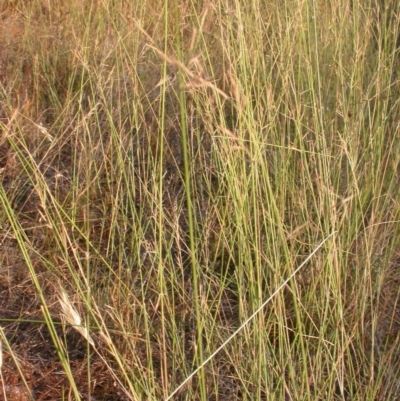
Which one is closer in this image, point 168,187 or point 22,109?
point 168,187

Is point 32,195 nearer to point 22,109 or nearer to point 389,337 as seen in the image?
point 22,109

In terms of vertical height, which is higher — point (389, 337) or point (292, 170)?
point (292, 170)

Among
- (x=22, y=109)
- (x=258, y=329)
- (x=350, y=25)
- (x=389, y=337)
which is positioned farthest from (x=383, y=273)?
(x=22, y=109)

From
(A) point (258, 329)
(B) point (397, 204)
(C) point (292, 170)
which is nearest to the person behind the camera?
(A) point (258, 329)

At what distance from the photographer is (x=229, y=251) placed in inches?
46.4

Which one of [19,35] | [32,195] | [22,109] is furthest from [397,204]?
[19,35]

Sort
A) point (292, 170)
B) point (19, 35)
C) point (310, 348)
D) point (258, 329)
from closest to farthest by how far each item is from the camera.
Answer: point (258, 329) → point (310, 348) → point (292, 170) → point (19, 35)

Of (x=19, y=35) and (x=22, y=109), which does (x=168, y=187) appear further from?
(x=19, y=35)

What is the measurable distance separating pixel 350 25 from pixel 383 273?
2.97ft

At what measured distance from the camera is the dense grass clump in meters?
1.08

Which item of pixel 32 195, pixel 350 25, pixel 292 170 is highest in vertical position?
pixel 350 25

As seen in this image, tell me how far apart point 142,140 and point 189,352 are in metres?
0.87

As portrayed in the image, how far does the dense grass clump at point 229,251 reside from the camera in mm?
1084

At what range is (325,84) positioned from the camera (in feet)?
6.46
